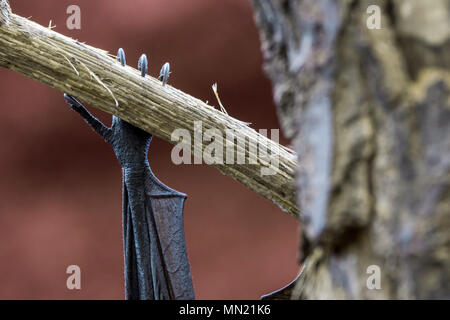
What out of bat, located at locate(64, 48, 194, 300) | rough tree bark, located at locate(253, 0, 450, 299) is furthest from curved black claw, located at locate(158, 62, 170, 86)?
rough tree bark, located at locate(253, 0, 450, 299)

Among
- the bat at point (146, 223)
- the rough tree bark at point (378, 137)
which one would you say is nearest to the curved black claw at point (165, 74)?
the bat at point (146, 223)

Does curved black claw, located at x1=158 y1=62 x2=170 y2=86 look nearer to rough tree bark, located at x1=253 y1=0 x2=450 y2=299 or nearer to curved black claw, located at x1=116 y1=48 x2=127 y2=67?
curved black claw, located at x1=116 y1=48 x2=127 y2=67

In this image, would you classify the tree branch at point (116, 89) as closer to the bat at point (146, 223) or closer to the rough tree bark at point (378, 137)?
the bat at point (146, 223)

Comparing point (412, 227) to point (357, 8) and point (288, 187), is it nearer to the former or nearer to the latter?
point (357, 8)

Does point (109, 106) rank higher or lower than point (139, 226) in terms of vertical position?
higher

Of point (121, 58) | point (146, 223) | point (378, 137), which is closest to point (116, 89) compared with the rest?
point (121, 58)
